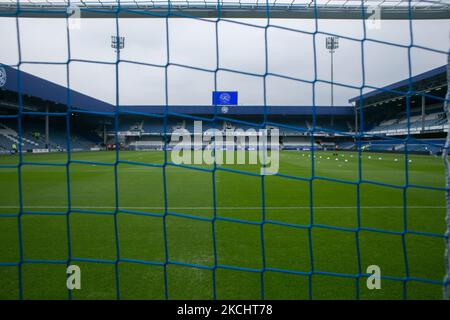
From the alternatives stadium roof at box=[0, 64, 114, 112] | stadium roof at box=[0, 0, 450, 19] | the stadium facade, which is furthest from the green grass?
stadium roof at box=[0, 64, 114, 112]

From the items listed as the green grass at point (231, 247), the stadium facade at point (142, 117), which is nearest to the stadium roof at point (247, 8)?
the green grass at point (231, 247)

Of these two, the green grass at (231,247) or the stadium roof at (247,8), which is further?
the stadium roof at (247,8)

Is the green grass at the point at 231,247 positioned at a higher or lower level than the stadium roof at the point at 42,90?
lower

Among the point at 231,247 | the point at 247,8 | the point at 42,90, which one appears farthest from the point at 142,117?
the point at 247,8

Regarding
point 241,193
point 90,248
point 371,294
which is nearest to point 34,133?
point 241,193

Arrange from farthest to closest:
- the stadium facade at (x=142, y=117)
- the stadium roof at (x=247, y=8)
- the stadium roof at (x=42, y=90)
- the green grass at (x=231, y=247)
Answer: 1. the stadium roof at (x=42, y=90)
2. the stadium facade at (x=142, y=117)
3. the stadium roof at (x=247, y=8)
4. the green grass at (x=231, y=247)

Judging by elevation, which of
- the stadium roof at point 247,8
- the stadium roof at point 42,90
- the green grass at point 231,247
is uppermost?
the stadium roof at point 42,90

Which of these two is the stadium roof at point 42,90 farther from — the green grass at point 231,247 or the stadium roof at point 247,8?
the stadium roof at point 247,8

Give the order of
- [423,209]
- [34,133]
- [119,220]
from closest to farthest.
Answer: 1. [119,220]
2. [423,209]
3. [34,133]

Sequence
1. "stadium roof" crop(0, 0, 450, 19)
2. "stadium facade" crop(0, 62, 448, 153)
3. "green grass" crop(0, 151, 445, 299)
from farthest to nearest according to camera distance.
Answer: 1. "stadium facade" crop(0, 62, 448, 153)
2. "stadium roof" crop(0, 0, 450, 19)
3. "green grass" crop(0, 151, 445, 299)

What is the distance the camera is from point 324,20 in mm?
2738

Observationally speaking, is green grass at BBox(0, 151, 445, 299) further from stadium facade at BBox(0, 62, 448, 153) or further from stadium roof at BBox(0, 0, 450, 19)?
stadium facade at BBox(0, 62, 448, 153)
